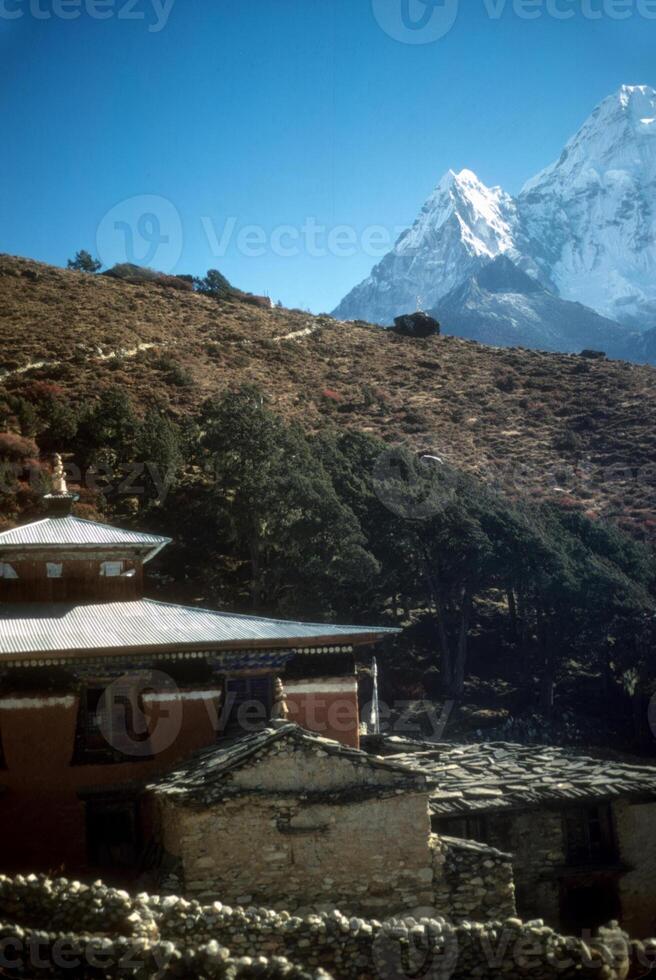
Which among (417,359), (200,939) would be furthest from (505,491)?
(200,939)

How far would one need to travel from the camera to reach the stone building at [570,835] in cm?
1675

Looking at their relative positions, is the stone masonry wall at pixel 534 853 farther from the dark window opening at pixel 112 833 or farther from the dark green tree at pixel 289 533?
the dark green tree at pixel 289 533

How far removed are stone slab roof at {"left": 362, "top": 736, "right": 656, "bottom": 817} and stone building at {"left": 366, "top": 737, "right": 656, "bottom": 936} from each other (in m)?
Answer: 0.03

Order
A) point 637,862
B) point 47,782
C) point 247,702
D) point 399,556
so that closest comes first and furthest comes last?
1. point 47,782
2. point 637,862
3. point 247,702
4. point 399,556

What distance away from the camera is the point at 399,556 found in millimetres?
37594

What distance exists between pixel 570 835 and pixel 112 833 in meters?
8.57

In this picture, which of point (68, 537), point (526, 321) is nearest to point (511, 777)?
point (68, 537)

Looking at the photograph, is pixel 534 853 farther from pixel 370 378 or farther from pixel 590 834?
pixel 370 378

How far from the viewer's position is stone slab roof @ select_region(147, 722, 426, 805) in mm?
13344

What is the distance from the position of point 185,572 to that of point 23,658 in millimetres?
18985

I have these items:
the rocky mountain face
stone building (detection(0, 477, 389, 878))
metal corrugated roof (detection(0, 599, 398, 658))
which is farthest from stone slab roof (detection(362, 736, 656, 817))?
the rocky mountain face

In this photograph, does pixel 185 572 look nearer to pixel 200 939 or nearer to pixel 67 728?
pixel 67 728

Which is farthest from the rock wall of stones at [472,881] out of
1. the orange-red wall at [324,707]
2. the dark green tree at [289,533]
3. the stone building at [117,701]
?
the dark green tree at [289,533]

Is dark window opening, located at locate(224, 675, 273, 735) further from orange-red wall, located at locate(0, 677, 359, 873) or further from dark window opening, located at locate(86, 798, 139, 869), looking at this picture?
dark window opening, located at locate(86, 798, 139, 869)
